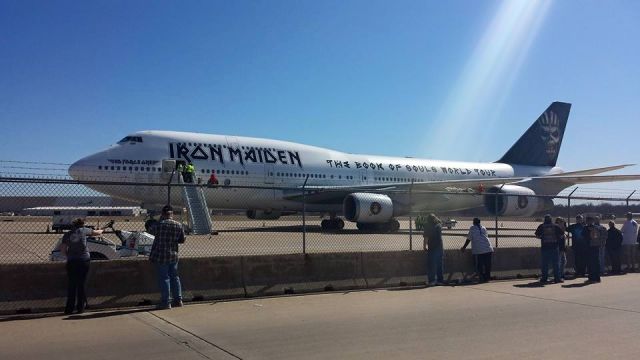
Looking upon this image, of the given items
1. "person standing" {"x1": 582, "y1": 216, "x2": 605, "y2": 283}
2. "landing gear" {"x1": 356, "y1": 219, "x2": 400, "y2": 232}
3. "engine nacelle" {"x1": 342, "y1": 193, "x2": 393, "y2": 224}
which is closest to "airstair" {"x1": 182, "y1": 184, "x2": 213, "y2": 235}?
"engine nacelle" {"x1": 342, "y1": 193, "x2": 393, "y2": 224}

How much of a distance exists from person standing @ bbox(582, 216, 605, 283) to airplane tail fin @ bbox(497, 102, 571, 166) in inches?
1176

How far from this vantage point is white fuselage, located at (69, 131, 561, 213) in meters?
23.7

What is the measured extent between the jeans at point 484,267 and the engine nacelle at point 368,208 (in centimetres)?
1335

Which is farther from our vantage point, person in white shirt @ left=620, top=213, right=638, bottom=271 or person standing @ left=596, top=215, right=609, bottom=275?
person in white shirt @ left=620, top=213, right=638, bottom=271

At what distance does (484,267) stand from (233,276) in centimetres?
581

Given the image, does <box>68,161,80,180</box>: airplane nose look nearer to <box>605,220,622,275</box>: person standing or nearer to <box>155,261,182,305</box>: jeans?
<box>155,261,182,305</box>: jeans

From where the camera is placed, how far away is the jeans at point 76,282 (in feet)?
27.6

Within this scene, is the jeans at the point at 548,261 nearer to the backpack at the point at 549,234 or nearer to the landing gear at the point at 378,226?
the backpack at the point at 549,234

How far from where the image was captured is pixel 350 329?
751cm

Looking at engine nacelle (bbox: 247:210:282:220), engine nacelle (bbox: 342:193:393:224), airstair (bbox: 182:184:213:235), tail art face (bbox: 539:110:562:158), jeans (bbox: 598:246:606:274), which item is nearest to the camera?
jeans (bbox: 598:246:606:274)

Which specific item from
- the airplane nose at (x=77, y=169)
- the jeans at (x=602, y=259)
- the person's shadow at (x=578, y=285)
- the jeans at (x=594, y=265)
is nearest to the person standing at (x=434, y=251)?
the person's shadow at (x=578, y=285)

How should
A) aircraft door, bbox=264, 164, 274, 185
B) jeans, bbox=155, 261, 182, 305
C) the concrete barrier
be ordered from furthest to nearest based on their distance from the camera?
aircraft door, bbox=264, 164, 274, 185
jeans, bbox=155, 261, 182, 305
the concrete barrier

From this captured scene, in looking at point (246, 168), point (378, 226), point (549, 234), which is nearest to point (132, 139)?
point (246, 168)

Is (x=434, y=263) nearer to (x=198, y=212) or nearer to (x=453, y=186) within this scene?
(x=198, y=212)
